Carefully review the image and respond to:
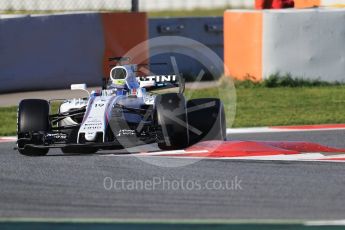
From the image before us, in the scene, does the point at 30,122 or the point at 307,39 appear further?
the point at 307,39

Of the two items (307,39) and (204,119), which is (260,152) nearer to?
(204,119)

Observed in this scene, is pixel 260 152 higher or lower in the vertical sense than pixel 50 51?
higher

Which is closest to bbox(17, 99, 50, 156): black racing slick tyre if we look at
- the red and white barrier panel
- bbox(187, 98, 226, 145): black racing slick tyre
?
the red and white barrier panel

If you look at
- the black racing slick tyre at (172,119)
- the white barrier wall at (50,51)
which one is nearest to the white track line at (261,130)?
the black racing slick tyre at (172,119)

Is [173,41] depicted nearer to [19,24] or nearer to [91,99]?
[19,24]

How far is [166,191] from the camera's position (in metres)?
9.20

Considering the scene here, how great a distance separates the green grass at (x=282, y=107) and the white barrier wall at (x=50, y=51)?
1.76m

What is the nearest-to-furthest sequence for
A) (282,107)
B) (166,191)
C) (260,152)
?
1. (166,191)
2. (260,152)
3. (282,107)

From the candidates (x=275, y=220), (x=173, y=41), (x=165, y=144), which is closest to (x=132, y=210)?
(x=275, y=220)

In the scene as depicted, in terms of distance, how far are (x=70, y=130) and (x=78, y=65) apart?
7546 mm

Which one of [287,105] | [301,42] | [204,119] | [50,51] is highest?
[204,119]

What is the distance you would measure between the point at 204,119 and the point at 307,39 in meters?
6.77

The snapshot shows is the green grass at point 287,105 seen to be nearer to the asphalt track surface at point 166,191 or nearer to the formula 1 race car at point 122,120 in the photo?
the formula 1 race car at point 122,120

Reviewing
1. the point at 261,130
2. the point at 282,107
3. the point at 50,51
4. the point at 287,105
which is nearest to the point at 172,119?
the point at 261,130
